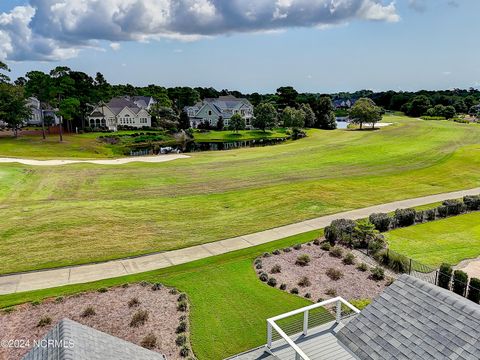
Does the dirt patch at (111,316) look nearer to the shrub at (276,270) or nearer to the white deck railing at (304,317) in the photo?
the white deck railing at (304,317)

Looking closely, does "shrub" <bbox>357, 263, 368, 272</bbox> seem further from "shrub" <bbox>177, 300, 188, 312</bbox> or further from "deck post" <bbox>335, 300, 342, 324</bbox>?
"shrub" <bbox>177, 300, 188, 312</bbox>

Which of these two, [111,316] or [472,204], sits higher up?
[472,204]

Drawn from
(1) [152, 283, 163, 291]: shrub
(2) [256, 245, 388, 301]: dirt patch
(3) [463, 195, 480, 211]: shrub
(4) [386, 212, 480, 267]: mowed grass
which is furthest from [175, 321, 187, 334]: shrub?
(3) [463, 195, 480, 211]: shrub

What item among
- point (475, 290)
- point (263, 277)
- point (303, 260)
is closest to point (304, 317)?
point (263, 277)

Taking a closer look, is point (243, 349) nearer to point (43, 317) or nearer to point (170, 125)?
point (43, 317)

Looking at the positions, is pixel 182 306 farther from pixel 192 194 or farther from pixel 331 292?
pixel 192 194

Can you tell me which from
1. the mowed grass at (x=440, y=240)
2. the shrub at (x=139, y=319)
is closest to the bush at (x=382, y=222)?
the mowed grass at (x=440, y=240)

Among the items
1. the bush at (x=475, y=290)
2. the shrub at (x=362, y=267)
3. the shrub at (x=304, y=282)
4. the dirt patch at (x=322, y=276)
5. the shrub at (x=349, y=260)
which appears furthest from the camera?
the shrub at (x=349, y=260)
